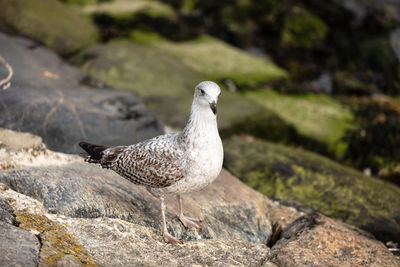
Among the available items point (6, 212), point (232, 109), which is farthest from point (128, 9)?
point (6, 212)

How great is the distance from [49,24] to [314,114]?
262 inches

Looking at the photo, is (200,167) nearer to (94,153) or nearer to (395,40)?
(94,153)

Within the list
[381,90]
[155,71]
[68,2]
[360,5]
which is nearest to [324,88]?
[381,90]

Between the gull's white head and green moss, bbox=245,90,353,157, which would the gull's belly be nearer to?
A: the gull's white head

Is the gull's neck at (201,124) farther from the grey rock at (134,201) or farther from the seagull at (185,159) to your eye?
the grey rock at (134,201)

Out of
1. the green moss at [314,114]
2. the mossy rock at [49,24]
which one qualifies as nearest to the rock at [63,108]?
Result: the mossy rock at [49,24]

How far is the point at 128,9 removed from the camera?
14.6 meters

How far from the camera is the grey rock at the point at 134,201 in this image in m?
4.37

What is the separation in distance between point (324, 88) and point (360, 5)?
431 cm

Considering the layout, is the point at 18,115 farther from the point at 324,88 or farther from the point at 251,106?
the point at 324,88

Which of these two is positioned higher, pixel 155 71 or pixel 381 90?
pixel 381 90

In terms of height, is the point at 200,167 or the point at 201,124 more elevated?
the point at 201,124

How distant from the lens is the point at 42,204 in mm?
4234

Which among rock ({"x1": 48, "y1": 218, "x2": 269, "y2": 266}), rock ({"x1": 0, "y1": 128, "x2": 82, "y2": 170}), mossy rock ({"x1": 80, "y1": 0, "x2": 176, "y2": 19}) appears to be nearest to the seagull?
rock ({"x1": 48, "y1": 218, "x2": 269, "y2": 266})
